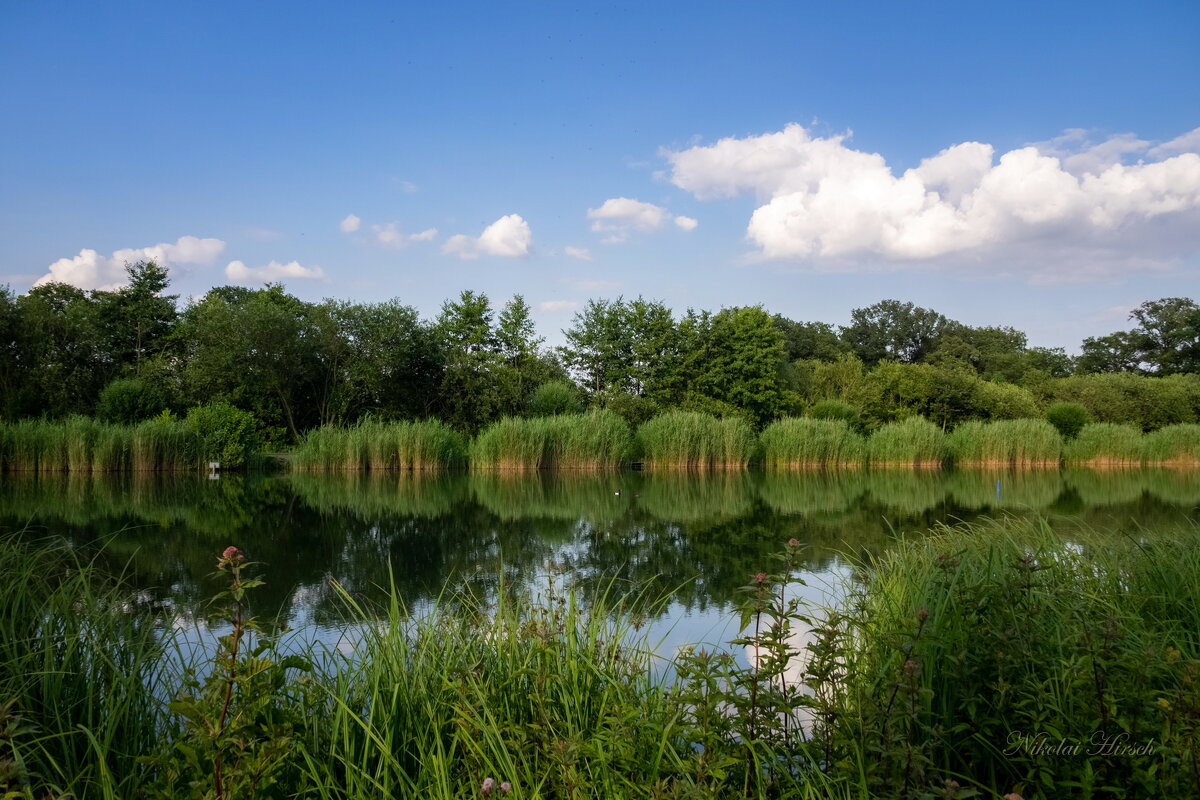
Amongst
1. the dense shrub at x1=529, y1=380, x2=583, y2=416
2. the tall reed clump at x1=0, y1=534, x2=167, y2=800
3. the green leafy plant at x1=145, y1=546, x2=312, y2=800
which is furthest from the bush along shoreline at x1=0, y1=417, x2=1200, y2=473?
the green leafy plant at x1=145, y1=546, x2=312, y2=800

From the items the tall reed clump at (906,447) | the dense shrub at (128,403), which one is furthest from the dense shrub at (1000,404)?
the dense shrub at (128,403)

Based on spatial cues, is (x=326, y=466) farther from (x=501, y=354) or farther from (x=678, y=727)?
(x=678, y=727)

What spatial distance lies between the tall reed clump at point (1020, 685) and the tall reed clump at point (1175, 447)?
3061cm

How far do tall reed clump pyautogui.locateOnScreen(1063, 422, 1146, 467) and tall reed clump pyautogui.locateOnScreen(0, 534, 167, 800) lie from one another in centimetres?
3355

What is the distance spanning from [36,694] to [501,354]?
31.4 m

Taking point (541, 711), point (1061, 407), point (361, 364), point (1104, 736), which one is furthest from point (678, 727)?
point (1061, 407)

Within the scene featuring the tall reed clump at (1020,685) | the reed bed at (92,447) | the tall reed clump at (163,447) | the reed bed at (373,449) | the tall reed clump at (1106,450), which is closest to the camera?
the tall reed clump at (1020,685)

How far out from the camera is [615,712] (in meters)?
2.47

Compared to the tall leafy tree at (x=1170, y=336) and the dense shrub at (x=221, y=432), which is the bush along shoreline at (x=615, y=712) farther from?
the tall leafy tree at (x=1170, y=336)

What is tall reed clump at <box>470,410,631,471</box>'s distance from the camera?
80.6 feet

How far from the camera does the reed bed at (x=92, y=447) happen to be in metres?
20.5

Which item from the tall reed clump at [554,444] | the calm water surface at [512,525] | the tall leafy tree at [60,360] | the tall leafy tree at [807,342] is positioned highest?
the tall leafy tree at [807,342]

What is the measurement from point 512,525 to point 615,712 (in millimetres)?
9439

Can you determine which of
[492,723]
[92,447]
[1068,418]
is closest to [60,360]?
[92,447]
